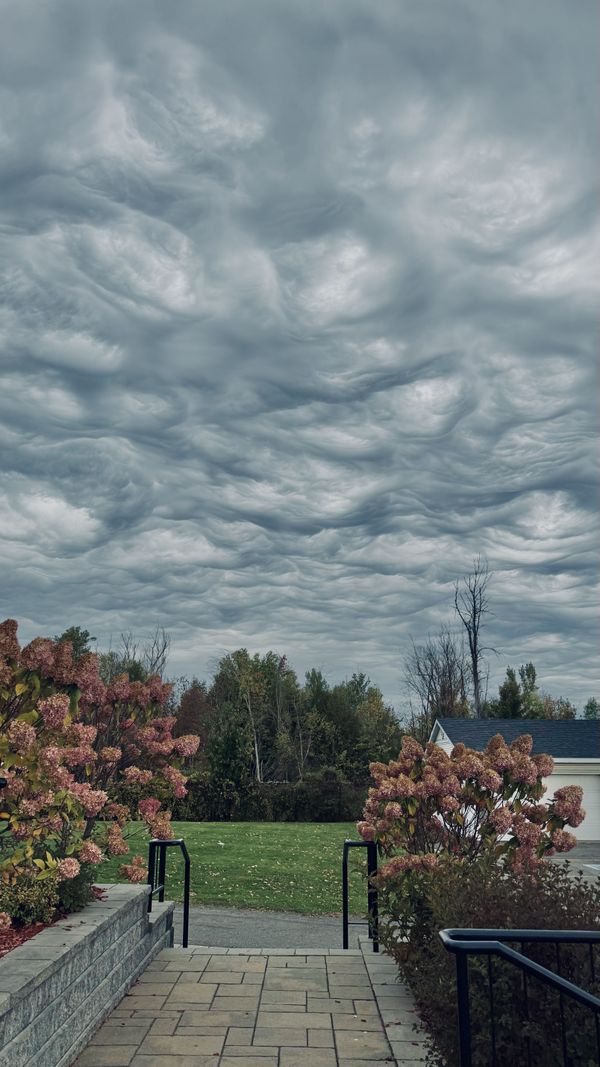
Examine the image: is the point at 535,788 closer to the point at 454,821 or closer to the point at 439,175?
the point at 454,821

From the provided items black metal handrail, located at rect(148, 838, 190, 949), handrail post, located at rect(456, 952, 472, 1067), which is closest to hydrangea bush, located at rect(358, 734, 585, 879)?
black metal handrail, located at rect(148, 838, 190, 949)

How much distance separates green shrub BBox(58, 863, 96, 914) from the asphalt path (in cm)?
346

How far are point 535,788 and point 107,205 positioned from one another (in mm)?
8791

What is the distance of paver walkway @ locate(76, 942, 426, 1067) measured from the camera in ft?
17.2

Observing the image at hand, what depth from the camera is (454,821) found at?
306 inches

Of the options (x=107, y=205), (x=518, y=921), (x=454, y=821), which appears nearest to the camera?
(x=518, y=921)

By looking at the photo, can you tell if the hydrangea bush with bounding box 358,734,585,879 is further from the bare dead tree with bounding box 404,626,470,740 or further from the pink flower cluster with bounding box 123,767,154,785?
the bare dead tree with bounding box 404,626,470,740

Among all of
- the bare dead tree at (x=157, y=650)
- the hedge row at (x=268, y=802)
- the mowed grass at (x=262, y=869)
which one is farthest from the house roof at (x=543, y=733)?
the bare dead tree at (x=157, y=650)

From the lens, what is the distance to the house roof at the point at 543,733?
1150 inches

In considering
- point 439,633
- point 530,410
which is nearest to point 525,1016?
point 530,410

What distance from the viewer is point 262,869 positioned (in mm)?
16484

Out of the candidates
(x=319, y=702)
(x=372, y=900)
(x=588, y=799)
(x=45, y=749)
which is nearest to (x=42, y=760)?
(x=45, y=749)

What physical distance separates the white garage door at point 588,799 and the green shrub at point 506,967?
23236mm

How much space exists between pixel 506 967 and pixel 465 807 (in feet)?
10.9
